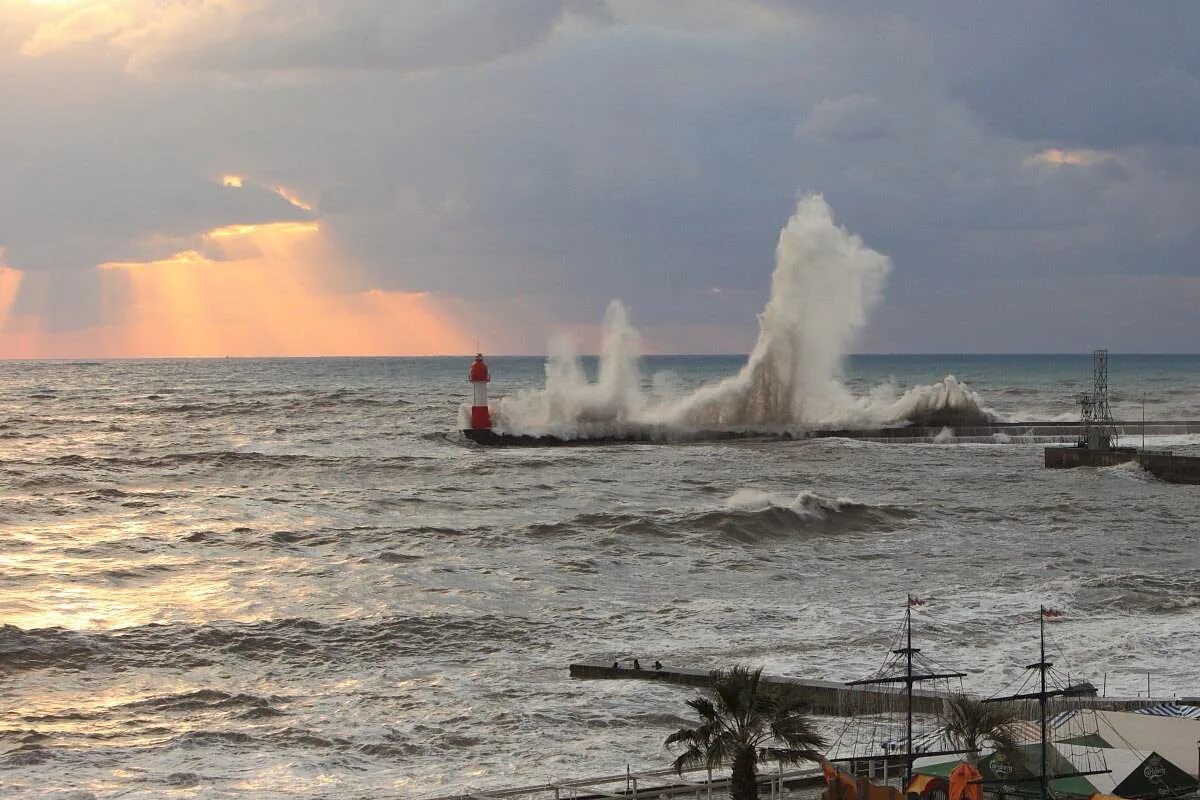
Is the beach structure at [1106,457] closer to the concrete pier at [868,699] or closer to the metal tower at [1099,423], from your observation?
the metal tower at [1099,423]

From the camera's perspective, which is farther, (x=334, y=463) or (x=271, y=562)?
(x=334, y=463)

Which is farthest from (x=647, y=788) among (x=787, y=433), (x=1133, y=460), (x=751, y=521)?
(x=787, y=433)

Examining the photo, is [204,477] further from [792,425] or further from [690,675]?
[690,675]

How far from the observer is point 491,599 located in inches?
946

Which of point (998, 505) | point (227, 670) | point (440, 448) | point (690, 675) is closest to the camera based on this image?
point (690, 675)

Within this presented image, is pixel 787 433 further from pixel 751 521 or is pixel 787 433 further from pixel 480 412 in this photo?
pixel 751 521

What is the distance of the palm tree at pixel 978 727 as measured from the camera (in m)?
12.5

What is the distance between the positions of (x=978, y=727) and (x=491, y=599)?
1288 centimetres

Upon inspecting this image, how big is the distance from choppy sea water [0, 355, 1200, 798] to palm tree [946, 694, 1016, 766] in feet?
12.9

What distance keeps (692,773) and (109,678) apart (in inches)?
375

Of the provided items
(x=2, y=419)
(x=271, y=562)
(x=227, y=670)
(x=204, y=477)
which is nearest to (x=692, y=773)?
(x=227, y=670)

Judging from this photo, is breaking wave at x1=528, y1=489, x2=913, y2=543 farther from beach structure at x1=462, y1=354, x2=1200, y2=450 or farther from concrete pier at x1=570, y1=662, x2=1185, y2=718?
beach structure at x1=462, y1=354, x2=1200, y2=450

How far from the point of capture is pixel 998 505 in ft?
120

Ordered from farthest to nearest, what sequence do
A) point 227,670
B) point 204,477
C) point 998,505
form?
1. point 204,477
2. point 998,505
3. point 227,670
